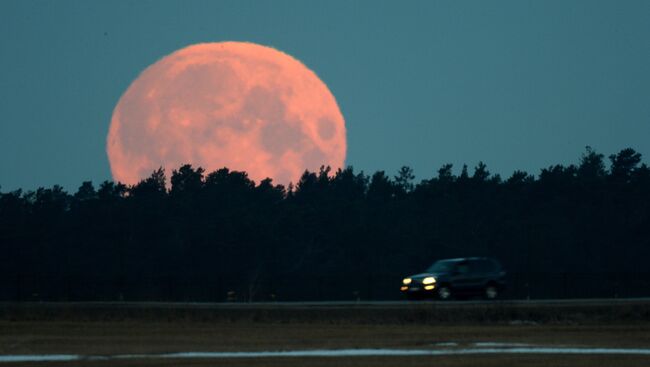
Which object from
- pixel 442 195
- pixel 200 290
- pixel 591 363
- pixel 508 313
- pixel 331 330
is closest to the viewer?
pixel 591 363

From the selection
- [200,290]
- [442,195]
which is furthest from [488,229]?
[200,290]

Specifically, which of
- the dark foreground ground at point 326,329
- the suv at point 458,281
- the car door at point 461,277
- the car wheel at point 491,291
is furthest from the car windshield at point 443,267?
the dark foreground ground at point 326,329

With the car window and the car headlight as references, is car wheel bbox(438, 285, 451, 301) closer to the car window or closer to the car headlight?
the car headlight

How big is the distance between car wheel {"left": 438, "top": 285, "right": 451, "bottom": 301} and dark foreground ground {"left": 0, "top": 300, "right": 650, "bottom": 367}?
14.8 feet

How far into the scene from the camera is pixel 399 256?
101375mm

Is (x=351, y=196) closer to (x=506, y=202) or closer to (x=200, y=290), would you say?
(x=506, y=202)

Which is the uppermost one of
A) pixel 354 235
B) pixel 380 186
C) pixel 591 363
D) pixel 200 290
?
pixel 380 186

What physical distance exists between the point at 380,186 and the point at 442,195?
Result: 17.7 metres

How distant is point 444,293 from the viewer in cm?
4484

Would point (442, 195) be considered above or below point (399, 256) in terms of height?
above

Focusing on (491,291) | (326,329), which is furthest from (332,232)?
(326,329)

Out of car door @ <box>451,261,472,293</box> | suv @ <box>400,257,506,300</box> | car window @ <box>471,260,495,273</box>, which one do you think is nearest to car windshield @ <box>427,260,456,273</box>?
suv @ <box>400,257,506,300</box>

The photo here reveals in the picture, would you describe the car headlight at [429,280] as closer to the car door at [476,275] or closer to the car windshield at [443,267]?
the car windshield at [443,267]

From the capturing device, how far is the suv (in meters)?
44.8
